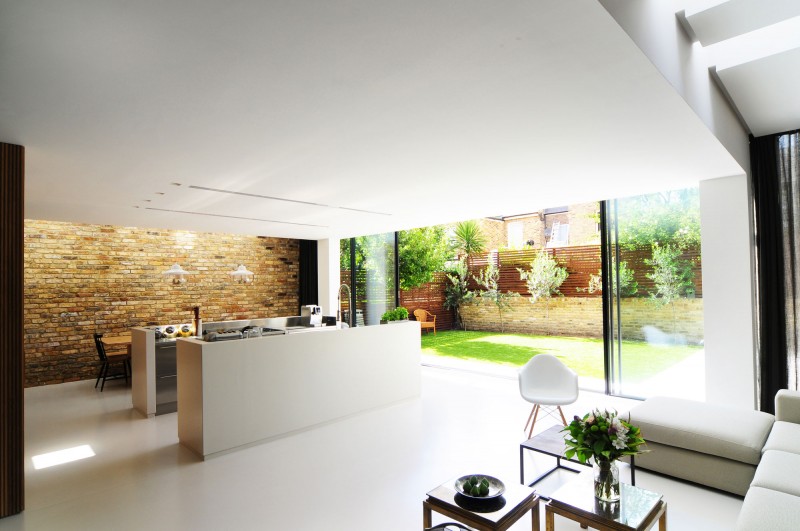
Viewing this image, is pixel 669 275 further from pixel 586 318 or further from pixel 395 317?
pixel 586 318

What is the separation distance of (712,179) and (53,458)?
663cm

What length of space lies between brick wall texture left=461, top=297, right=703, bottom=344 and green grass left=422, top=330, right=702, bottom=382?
17cm

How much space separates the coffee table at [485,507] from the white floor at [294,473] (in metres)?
0.55

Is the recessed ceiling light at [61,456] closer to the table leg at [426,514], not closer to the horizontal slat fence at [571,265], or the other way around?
the table leg at [426,514]

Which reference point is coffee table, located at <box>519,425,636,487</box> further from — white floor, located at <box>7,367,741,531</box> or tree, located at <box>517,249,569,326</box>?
tree, located at <box>517,249,569,326</box>

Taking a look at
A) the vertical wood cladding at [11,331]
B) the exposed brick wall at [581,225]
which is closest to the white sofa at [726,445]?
the vertical wood cladding at [11,331]

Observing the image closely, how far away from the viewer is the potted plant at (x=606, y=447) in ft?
7.22

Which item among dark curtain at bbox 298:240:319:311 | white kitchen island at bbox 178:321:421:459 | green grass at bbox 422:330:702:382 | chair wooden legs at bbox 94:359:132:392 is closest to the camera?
white kitchen island at bbox 178:321:421:459

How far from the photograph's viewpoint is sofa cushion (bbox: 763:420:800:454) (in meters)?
2.68

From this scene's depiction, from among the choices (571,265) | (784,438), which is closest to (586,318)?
(571,265)

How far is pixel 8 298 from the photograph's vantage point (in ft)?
9.84

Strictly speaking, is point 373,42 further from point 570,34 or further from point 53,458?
point 53,458

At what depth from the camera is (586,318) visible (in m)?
10.5

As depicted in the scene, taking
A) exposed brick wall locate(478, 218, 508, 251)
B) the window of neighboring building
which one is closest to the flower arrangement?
exposed brick wall locate(478, 218, 508, 251)
